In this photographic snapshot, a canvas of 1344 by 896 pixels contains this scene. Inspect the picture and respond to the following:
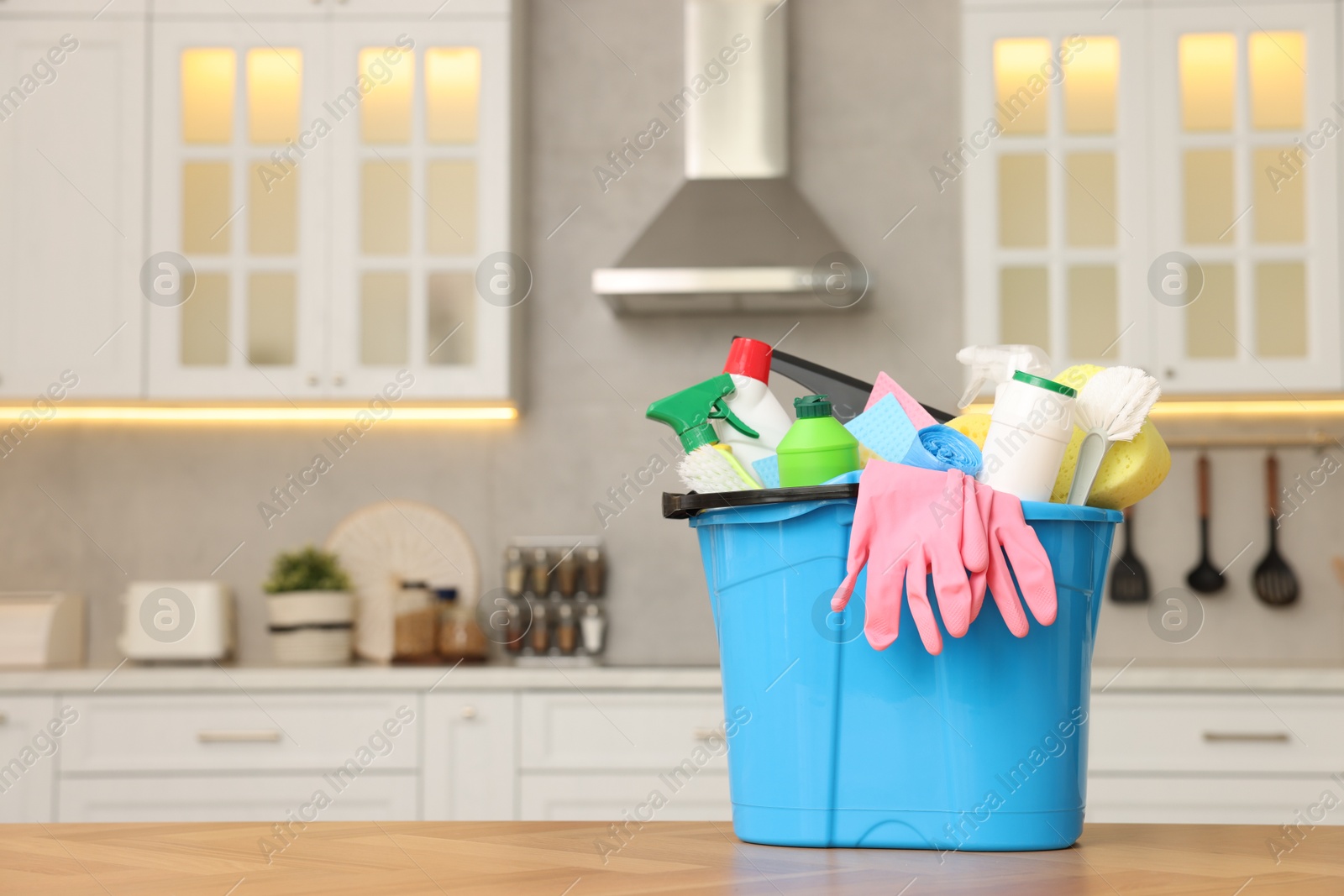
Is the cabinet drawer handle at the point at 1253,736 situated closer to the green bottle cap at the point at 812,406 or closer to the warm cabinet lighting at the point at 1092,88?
the warm cabinet lighting at the point at 1092,88

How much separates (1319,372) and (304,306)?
2.09m

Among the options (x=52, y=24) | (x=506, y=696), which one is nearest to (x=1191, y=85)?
(x=506, y=696)

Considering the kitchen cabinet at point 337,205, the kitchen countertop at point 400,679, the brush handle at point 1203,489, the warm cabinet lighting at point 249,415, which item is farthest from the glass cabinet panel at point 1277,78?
the warm cabinet lighting at point 249,415

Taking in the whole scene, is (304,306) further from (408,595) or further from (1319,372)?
(1319,372)

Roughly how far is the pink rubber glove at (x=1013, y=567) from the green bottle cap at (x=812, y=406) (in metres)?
0.09

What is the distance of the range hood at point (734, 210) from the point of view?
7.75 ft

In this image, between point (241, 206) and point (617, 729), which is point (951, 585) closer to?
point (617, 729)

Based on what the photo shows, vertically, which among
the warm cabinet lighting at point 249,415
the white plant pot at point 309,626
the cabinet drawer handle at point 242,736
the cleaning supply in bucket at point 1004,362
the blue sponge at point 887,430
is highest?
the warm cabinet lighting at point 249,415

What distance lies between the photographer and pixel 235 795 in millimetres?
2156

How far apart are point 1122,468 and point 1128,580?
81.5 inches

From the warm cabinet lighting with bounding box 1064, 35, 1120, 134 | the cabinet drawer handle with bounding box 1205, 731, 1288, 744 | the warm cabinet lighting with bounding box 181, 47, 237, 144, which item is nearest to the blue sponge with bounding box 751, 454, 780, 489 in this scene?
the cabinet drawer handle with bounding box 1205, 731, 1288, 744

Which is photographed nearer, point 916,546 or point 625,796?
point 916,546

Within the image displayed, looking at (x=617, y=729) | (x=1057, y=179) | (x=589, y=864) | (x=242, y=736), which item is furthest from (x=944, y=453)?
(x=1057, y=179)

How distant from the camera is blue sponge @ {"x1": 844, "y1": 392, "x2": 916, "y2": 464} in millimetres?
611
